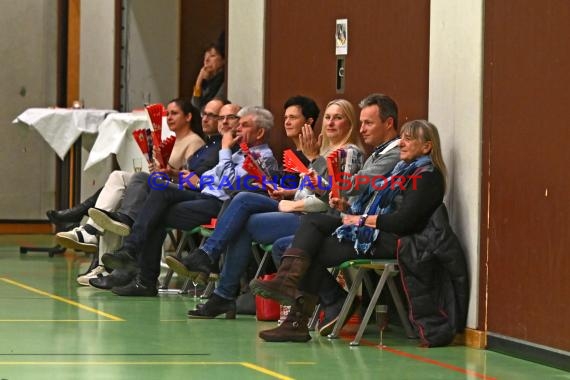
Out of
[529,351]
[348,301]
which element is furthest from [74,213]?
[529,351]

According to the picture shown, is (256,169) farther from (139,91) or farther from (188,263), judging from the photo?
(139,91)

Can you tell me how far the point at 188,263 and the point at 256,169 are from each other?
0.73 metres

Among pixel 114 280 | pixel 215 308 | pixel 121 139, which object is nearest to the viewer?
pixel 215 308

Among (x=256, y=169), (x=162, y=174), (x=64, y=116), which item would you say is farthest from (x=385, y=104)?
(x=64, y=116)

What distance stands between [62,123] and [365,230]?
6328mm

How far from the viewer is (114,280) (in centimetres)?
962

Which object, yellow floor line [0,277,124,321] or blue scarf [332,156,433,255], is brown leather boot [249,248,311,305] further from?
yellow floor line [0,277,124,321]

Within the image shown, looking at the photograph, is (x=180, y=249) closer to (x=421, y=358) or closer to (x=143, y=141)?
(x=143, y=141)

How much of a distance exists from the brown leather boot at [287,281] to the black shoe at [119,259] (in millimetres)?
2413

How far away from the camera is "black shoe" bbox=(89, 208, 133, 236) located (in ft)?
31.6

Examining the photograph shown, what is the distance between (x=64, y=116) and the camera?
1280cm

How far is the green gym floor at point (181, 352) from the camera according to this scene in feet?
19.6

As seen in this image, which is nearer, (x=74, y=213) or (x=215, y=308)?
(x=215, y=308)

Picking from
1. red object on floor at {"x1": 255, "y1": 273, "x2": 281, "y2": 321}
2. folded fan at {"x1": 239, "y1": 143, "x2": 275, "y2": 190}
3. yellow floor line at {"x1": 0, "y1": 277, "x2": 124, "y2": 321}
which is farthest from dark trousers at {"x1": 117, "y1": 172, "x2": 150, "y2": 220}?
red object on floor at {"x1": 255, "y1": 273, "x2": 281, "y2": 321}
